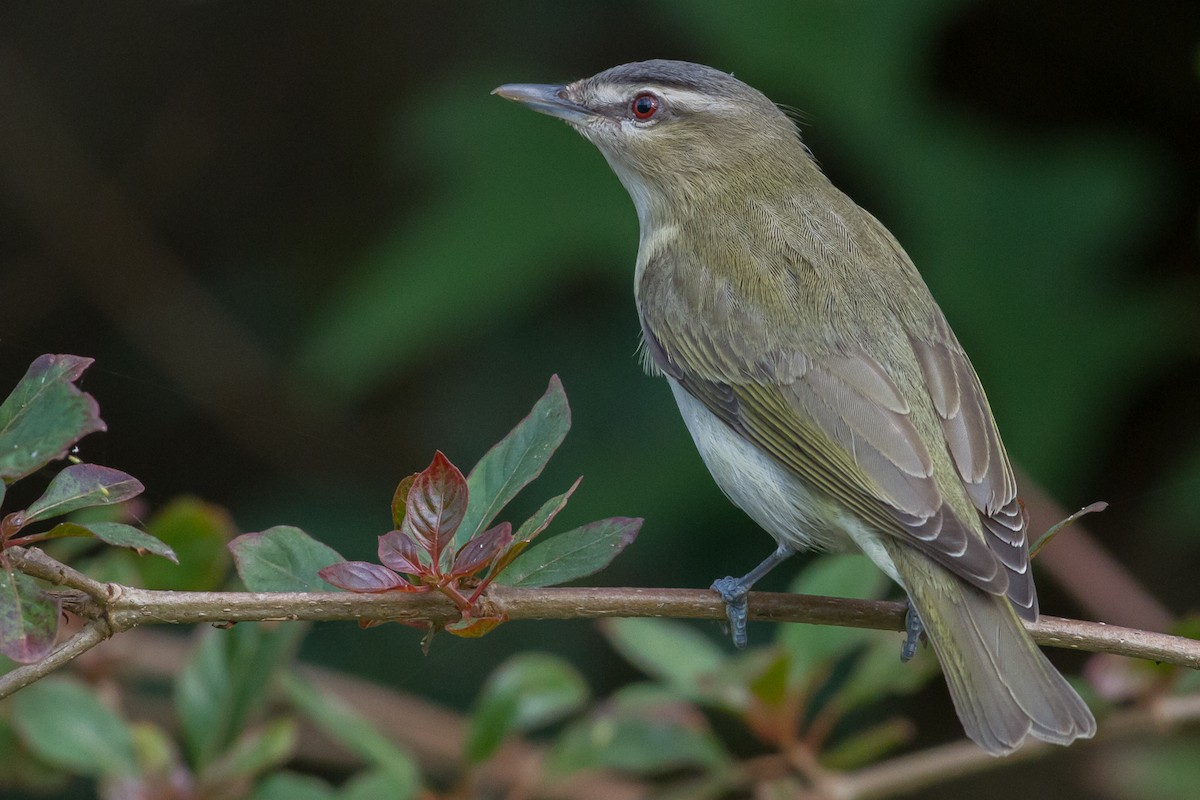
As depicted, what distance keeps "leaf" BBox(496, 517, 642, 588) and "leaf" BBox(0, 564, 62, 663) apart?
25.1 inches

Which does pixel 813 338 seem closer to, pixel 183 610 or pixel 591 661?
pixel 183 610

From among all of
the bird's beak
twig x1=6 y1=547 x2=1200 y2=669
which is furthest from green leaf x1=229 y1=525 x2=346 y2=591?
the bird's beak

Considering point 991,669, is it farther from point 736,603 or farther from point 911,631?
point 736,603

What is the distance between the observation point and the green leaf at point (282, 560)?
1.93 m

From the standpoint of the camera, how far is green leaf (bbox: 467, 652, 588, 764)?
9.21ft

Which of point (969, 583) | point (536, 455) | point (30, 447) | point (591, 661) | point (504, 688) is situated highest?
point (30, 447)

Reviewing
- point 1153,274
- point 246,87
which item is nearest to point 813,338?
point 1153,274

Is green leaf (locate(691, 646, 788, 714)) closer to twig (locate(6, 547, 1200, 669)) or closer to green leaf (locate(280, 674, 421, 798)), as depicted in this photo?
twig (locate(6, 547, 1200, 669))

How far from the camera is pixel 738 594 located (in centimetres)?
254

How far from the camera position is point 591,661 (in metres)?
4.73

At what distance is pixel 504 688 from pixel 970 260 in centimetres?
245

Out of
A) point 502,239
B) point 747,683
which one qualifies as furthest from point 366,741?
point 502,239

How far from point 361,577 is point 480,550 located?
0.17 meters

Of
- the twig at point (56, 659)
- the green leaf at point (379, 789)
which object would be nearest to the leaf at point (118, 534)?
the twig at point (56, 659)
